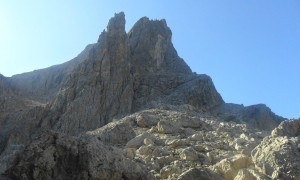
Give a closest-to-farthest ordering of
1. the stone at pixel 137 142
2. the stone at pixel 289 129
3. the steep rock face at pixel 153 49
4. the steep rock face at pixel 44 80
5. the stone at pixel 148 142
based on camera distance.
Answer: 1. the stone at pixel 289 129
2. the stone at pixel 148 142
3. the stone at pixel 137 142
4. the steep rock face at pixel 153 49
5. the steep rock face at pixel 44 80

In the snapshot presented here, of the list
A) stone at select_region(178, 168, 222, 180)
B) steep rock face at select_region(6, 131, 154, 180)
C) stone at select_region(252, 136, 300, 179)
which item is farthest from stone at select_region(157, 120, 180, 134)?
steep rock face at select_region(6, 131, 154, 180)

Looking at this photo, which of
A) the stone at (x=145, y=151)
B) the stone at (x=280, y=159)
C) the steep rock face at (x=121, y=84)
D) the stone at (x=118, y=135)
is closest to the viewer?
the stone at (x=280, y=159)

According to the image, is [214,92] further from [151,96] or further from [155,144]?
[155,144]

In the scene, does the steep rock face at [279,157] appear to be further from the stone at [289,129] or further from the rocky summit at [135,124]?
the stone at [289,129]

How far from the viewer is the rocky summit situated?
1066 cm

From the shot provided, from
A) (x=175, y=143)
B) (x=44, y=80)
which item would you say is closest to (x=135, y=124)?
(x=175, y=143)

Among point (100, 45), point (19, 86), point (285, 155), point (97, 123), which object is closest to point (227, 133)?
point (285, 155)

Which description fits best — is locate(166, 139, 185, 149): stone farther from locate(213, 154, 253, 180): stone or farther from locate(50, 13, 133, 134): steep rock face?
locate(50, 13, 133, 134): steep rock face

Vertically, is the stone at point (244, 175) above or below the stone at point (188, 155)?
below

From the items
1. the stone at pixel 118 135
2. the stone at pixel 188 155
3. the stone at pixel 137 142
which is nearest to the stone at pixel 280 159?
the stone at pixel 188 155

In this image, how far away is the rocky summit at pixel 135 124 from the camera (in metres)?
10.7

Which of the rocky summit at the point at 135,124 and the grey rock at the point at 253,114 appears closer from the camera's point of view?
the rocky summit at the point at 135,124

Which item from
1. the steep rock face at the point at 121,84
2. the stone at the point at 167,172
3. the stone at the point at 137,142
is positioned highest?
the steep rock face at the point at 121,84

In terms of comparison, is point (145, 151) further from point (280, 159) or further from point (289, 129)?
point (280, 159)
